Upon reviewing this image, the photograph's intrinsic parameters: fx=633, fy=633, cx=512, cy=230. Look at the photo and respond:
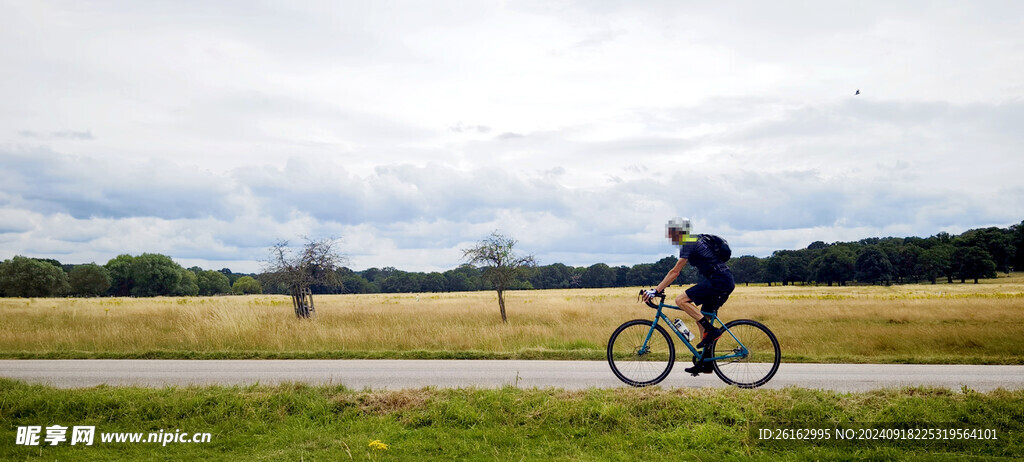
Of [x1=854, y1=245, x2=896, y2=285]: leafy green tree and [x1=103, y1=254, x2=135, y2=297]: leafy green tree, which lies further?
[x1=103, y1=254, x2=135, y2=297]: leafy green tree

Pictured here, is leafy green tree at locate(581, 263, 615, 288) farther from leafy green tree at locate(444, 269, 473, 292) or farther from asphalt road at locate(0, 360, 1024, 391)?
asphalt road at locate(0, 360, 1024, 391)

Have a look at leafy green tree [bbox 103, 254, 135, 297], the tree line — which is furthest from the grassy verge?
leafy green tree [bbox 103, 254, 135, 297]

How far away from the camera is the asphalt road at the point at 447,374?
9.73m

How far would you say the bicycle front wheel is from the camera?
875 cm

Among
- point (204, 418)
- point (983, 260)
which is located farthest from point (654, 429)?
point (983, 260)

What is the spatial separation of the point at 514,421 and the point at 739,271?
344 ft

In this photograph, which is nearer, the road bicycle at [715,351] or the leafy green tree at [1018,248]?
the road bicycle at [715,351]

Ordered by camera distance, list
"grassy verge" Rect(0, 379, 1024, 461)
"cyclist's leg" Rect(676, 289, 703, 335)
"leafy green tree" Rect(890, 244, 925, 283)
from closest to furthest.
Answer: "grassy verge" Rect(0, 379, 1024, 461) → "cyclist's leg" Rect(676, 289, 703, 335) → "leafy green tree" Rect(890, 244, 925, 283)

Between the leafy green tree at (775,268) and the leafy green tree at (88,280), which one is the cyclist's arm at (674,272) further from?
the leafy green tree at (88,280)

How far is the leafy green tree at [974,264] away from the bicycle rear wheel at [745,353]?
379ft

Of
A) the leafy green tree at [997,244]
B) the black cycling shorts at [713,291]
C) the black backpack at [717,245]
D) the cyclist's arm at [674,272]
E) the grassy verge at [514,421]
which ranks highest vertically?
the leafy green tree at [997,244]

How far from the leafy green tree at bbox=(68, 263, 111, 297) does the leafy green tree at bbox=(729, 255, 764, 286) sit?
347ft

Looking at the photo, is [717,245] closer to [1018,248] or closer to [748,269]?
[748,269]

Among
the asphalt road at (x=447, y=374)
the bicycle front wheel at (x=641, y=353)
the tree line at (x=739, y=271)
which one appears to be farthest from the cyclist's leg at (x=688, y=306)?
the tree line at (x=739, y=271)
